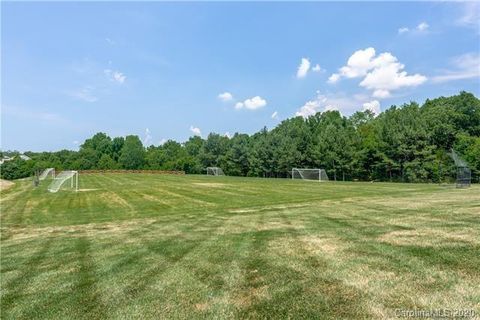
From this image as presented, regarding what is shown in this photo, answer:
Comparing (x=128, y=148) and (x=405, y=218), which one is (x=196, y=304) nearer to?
(x=405, y=218)

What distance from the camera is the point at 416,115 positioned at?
A: 212ft

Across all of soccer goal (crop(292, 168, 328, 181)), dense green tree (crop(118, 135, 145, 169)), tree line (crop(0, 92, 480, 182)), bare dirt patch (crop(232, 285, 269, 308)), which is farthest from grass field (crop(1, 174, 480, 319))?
dense green tree (crop(118, 135, 145, 169))

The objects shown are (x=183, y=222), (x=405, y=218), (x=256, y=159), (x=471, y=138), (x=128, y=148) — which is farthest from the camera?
(x=128, y=148)

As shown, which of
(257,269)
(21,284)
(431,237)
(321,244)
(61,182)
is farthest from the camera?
(61,182)

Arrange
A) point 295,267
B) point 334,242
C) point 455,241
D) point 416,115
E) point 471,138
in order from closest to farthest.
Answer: point 295,267, point 455,241, point 334,242, point 471,138, point 416,115

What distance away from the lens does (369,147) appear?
64125 millimetres

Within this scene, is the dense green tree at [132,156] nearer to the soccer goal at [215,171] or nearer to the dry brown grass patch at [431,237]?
the soccer goal at [215,171]

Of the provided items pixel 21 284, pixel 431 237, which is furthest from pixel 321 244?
pixel 21 284

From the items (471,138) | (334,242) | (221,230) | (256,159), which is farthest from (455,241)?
(256,159)

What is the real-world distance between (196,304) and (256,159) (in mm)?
76997

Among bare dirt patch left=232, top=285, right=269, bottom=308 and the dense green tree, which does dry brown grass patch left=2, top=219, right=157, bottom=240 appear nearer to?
bare dirt patch left=232, top=285, right=269, bottom=308

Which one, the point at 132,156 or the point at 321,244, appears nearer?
the point at 321,244

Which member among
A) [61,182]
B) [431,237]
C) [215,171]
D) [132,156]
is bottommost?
[431,237]

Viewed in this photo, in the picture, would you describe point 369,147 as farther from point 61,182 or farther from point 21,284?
point 21,284
